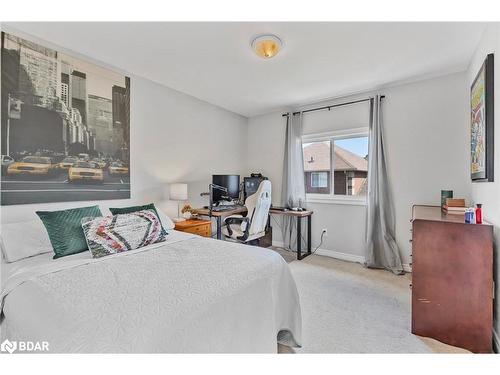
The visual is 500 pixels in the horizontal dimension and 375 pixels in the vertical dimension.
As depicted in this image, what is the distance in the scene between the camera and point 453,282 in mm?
1731

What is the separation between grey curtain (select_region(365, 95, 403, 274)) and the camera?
314 centimetres

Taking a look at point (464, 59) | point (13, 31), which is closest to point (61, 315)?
point (13, 31)

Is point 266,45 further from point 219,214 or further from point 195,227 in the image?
point 195,227

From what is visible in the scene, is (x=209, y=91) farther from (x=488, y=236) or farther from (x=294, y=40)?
(x=488, y=236)

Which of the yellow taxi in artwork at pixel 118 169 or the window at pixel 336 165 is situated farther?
the window at pixel 336 165

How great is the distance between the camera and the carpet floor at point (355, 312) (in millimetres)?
1686

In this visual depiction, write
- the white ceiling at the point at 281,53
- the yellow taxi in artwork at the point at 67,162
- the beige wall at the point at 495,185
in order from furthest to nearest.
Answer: the yellow taxi in artwork at the point at 67,162 < the white ceiling at the point at 281,53 < the beige wall at the point at 495,185

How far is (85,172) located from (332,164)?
3.30m

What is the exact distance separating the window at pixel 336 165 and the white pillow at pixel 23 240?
11.0ft

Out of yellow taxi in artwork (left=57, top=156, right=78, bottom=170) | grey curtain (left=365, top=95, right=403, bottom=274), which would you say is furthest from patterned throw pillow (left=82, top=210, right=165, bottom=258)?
grey curtain (left=365, top=95, right=403, bottom=274)

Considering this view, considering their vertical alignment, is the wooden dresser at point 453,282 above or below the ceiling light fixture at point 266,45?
below

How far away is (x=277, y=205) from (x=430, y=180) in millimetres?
2223

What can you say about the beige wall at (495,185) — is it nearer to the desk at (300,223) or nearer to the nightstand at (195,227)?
the desk at (300,223)

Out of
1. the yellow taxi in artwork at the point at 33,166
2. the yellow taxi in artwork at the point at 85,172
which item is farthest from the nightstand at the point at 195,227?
the yellow taxi in artwork at the point at 33,166
